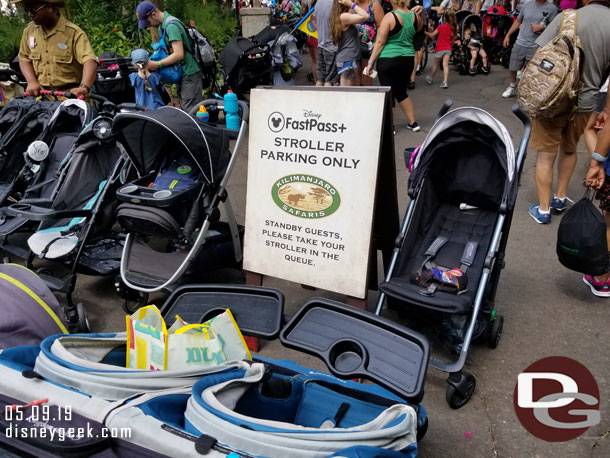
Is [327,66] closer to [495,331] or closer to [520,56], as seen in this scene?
[520,56]

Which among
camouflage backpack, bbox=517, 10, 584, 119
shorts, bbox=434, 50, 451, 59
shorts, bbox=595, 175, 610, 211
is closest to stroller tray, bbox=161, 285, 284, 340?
shorts, bbox=595, 175, 610, 211

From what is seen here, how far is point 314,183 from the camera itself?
3268mm

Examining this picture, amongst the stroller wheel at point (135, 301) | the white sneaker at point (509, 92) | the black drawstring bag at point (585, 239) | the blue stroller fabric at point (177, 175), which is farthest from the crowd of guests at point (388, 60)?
the stroller wheel at point (135, 301)

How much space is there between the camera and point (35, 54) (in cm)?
534

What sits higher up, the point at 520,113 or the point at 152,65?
the point at 520,113

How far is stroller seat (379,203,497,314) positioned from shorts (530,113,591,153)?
1599 millimetres

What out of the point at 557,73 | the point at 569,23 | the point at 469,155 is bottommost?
the point at 469,155

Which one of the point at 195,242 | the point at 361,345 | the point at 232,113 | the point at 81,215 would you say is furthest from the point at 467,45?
the point at 361,345

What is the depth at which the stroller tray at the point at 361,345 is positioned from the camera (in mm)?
1784

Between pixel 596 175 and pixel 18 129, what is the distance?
4968mm

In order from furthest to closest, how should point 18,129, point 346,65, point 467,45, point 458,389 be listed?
point 467,45 → point 346,65 → point 18,129 → point 458,389

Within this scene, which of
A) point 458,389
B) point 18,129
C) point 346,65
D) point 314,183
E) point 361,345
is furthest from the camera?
point 346,65

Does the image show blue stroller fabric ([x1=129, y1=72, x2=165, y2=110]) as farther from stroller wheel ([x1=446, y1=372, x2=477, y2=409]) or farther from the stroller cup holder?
stroller wheel ([x1=446, y1=372, x2=477, y2=409])
